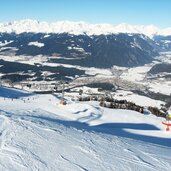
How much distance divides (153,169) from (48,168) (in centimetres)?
485

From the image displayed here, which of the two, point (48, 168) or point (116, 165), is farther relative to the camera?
point (116, 165)

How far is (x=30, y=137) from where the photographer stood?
64.4ft

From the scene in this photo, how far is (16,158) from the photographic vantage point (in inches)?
611

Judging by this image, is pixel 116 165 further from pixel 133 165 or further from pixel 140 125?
pixel 140 125

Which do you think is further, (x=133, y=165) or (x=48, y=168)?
(x=133, y=165)

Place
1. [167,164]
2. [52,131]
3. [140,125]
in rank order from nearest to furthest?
[167,164] → [52,131] → [140,125]

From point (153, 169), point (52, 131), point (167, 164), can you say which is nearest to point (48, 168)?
point (153, 169)

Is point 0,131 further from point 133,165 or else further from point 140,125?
point 140,125

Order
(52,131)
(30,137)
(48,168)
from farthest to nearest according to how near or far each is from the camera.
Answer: (52,131) < (30,137) < (48,168)

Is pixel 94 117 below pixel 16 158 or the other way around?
below

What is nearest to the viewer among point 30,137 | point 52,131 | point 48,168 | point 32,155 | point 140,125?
point 48,168

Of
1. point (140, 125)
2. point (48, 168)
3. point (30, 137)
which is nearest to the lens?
point (48, 168)

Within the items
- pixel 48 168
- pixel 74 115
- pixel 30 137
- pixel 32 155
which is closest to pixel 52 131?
pixel 30 137

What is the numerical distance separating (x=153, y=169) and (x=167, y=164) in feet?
5.07
